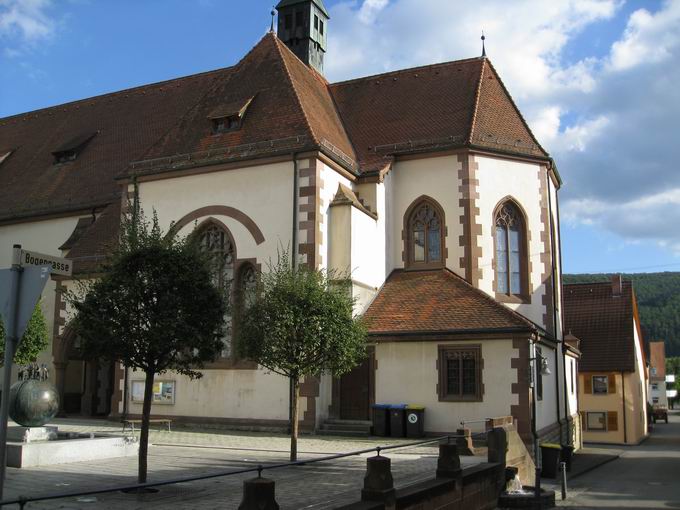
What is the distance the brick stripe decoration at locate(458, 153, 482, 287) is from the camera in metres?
22.6

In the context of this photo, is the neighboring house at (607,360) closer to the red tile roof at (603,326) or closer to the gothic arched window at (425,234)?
the red tile roof at (603,326)

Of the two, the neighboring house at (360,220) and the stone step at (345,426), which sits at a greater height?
the neighboring house at (360,220)

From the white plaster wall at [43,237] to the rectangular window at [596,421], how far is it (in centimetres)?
2698

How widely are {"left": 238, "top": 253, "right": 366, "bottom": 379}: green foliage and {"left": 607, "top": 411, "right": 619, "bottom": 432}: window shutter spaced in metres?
27.5

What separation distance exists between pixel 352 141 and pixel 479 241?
5.76 meters

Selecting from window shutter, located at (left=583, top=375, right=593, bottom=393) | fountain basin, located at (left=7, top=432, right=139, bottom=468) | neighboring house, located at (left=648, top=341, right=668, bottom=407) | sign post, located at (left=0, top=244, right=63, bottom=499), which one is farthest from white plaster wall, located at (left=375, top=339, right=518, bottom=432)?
neighboring house, located at (left=648, top=341, right=668, bottom=407)

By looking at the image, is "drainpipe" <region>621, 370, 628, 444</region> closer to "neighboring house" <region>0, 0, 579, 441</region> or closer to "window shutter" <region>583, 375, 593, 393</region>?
"window shutter" <region>583, 375, 593, 393</region>

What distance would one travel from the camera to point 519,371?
18.6 m

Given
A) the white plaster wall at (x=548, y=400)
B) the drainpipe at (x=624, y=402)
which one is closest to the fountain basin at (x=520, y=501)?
the white plaster wall at (x=548, y=400)

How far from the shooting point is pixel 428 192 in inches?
926

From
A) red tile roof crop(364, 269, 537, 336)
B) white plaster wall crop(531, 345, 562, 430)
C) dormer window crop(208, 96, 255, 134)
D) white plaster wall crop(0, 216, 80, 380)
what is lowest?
white plaster wall crop(531, 345, 562, 430)

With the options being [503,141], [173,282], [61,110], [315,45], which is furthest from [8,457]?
[61,110]

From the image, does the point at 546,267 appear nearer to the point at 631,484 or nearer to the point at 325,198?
the point at 631,484

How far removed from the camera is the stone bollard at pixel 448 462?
1132 centimetres
